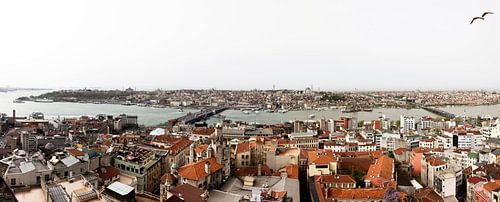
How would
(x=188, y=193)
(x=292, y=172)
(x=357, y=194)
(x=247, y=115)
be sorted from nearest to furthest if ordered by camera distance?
(x=188, y=193) < (x=357, y=194) < (x=292, y=172) < (x=247, y=115)

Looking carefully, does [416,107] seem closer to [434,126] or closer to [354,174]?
[434,126]

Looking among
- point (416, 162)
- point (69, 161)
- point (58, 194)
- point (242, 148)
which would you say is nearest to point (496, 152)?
point (416, 162)

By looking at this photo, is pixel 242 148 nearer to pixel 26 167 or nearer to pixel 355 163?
pixel 355 163

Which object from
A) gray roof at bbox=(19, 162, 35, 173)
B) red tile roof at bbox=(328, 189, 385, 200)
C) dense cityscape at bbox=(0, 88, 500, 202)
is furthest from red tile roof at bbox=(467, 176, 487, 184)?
gray roof at bbox=(19, 162, 35, 173)

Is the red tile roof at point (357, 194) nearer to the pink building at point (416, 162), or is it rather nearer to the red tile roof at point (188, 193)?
the red tile roof at point (188, 193)

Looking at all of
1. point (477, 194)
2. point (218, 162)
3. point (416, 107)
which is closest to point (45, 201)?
point (218, 162)

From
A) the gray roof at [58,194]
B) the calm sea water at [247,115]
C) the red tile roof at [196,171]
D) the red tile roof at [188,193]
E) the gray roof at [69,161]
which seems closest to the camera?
the gray roof at [58,194]

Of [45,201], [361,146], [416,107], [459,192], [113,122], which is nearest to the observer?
[45,201]

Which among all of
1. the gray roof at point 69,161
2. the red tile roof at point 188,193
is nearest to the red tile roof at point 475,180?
the red tile roof at point 188,193
